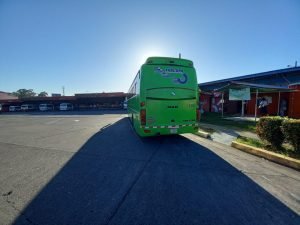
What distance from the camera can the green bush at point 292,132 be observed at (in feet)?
16.2

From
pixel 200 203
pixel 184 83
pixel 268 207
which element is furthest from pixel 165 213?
pixel 184 83

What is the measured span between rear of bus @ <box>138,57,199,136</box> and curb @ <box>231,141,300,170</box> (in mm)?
2198

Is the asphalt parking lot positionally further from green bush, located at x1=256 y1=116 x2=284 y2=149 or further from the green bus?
the green bus

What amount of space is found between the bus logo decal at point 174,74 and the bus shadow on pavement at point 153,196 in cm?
352

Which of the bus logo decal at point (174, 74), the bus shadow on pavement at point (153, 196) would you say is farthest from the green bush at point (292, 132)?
the bus logo decal at point (174, 74)

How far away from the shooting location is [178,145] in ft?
23.2

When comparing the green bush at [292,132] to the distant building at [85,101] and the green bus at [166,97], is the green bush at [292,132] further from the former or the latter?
the distant building at [85,101]

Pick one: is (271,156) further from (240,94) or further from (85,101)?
(85,101)

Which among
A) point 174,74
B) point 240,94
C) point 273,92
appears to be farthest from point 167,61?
point 273,92

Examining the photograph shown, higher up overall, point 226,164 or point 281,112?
point 281,112

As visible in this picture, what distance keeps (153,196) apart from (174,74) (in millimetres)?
5279

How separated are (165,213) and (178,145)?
451cm

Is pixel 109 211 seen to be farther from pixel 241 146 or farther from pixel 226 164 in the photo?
pixel 241 146

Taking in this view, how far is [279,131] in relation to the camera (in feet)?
18.6
